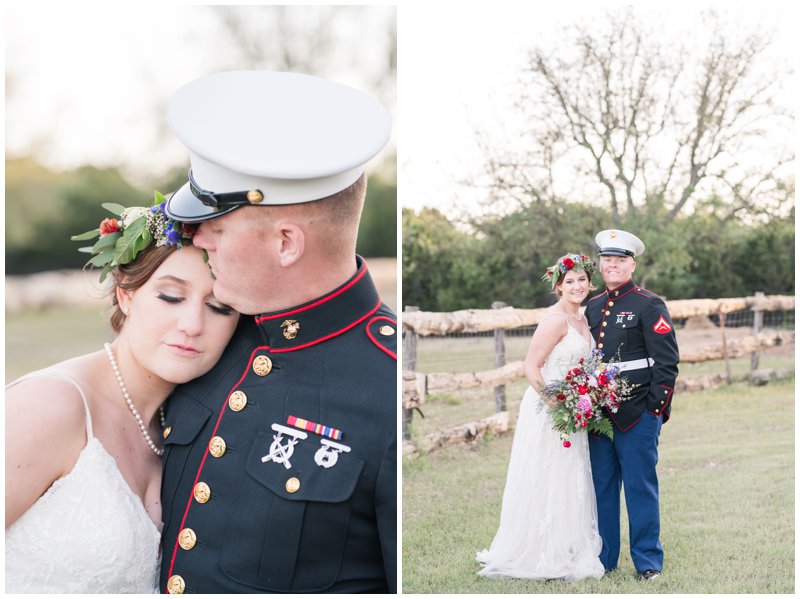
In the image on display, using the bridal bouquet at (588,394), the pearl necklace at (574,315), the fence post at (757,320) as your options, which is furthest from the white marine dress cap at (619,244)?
the fence post at (757,320)

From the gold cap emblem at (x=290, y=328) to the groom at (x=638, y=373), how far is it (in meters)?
1.71

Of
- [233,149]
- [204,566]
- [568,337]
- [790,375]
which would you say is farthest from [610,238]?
[790,375]

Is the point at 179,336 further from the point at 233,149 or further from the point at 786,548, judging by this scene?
the point at 786,548

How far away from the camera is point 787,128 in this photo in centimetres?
698

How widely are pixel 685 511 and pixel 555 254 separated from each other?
210 centimetres

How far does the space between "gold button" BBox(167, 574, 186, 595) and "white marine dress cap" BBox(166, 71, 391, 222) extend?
1131mm

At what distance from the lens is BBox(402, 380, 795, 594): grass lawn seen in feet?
13.1

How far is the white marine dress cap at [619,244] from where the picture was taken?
3.96 metres

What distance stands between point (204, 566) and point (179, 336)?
73cm

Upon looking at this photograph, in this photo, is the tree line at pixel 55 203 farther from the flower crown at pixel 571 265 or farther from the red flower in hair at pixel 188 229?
the red flower in hair at pixel 188 229

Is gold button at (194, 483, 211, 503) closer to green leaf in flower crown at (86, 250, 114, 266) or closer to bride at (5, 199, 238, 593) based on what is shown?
bride at (5, 199, 238, 593)

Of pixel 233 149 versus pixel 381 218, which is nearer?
pixel 233 149

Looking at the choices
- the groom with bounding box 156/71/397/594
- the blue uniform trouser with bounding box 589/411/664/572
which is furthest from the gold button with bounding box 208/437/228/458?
the blue uniform trouser with bounding box 589/411/664/572

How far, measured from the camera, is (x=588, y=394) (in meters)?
3.83
